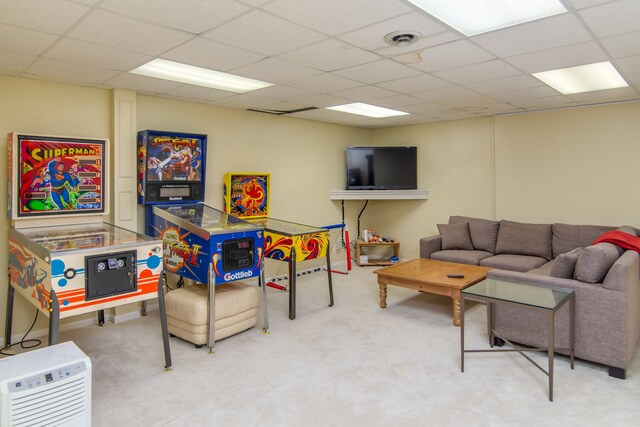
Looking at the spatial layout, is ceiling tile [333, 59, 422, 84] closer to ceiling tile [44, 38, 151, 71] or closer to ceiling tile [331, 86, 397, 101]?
ceiling tile [331, 86, 397, 101]

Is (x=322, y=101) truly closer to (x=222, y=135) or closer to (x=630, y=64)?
(x=222, y=135)

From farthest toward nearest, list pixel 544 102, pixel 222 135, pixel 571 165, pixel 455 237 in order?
pixel 455 237 < pixel 571 165 < pixel 222 135 < pixel 544 102

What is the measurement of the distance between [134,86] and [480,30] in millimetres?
3153

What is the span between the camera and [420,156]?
684cm

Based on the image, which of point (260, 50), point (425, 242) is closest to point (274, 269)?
point (425, 242)

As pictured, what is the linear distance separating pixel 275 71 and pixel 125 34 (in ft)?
4.13

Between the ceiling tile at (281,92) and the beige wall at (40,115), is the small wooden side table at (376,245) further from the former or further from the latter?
the beige wall at (40,115)

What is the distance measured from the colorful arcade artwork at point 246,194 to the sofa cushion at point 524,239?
3173mm

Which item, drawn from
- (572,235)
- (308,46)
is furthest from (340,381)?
(572,235)

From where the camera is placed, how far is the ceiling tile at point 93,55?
2.86 meters

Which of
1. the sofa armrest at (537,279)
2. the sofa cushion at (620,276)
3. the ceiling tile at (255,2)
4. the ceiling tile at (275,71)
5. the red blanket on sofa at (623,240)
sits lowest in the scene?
the sofa armrest at (537,279)

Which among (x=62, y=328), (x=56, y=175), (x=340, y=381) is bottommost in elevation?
(x=340, y=381)

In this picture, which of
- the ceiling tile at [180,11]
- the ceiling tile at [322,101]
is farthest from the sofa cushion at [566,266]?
the ceiling tile at [180,11]

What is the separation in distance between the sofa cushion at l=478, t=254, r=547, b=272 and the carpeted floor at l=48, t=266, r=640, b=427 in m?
1.03
